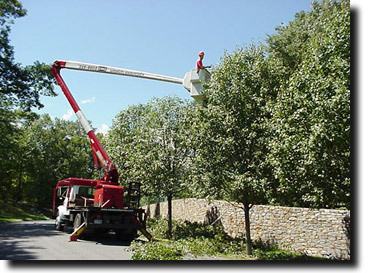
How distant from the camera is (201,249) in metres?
12.0

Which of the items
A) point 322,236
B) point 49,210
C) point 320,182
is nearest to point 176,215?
point 322,236

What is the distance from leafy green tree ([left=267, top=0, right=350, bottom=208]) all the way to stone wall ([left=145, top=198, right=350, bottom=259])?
3.47m

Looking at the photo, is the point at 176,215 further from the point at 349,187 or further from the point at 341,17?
the point at 341,17

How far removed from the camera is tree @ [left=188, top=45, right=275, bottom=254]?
11758 mm

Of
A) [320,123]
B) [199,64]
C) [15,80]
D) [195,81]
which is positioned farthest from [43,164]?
[320,123]

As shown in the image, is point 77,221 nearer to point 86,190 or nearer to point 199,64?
point 86,190

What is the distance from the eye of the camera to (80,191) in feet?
57.0

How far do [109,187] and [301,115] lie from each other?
9.54 metres

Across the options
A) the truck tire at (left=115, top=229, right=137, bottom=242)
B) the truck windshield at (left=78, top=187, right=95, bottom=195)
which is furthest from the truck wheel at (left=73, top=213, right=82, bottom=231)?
the truck windshield at (left=78, top=187, right=95, bottom=195)

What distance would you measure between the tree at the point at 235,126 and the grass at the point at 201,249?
101cm

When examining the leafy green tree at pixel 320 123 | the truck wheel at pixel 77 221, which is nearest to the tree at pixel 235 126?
the leafy green tree at pixel 320 123

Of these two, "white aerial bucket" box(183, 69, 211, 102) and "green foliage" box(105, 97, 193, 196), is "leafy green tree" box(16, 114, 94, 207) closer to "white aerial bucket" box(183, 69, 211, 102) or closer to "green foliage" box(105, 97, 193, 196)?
"green foliage" box(105, 97, 193, 196)

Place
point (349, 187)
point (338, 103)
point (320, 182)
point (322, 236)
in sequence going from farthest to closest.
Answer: point (322, 236), point (320, 182), point (349, 187), point (338, 103)

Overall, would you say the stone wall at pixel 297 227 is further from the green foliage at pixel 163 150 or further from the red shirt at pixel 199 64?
the red shirt at pixel 199 64
